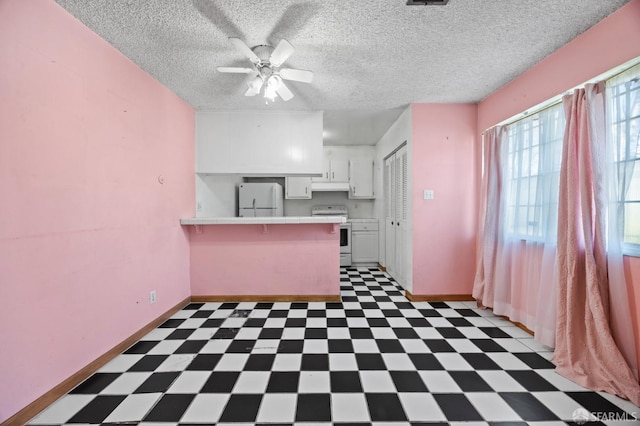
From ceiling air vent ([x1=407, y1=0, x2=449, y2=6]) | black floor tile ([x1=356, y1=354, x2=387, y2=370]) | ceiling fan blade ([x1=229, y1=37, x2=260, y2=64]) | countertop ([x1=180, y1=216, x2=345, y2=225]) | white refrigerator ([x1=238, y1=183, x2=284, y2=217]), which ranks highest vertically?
ceiling air vent ([x1=407, y1=0, x2=449, y2=6])

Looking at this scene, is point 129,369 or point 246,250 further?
point 246,250

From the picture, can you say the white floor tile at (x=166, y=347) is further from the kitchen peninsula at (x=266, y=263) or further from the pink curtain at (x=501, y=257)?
the pink curtain at (x=501, y=257)

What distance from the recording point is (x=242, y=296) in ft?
11.0

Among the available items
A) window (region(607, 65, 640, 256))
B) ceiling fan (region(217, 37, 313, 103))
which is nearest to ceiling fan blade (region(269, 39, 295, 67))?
ceiling fan (region(217, 37, 313, 103))

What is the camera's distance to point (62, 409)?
1.56 m

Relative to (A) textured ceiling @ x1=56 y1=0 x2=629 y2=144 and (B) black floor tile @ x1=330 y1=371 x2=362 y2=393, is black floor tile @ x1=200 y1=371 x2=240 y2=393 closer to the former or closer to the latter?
(B) black floor tile @ x1=330 y1=371 x2=362 y2=393

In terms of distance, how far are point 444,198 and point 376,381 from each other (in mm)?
2312

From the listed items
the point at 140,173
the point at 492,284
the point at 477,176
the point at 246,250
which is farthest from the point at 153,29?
the point at 492,284

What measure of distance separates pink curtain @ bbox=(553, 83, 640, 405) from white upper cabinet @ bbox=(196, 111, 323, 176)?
8.30 ft

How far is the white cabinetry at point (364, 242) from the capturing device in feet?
17.3

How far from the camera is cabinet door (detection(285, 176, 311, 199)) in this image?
5.34 meters

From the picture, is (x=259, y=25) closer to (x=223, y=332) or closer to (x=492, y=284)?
(x=223, y=332)

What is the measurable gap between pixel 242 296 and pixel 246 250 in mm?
574

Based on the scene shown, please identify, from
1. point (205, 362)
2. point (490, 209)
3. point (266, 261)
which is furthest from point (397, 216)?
point (205, 362)
